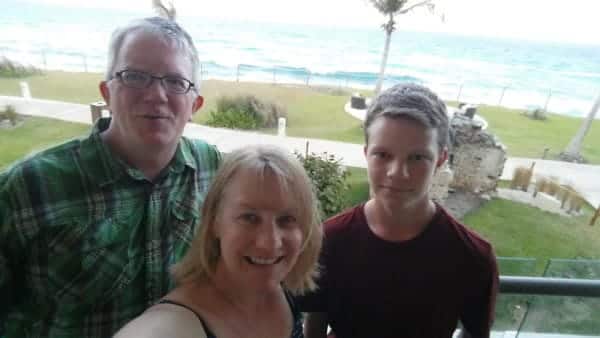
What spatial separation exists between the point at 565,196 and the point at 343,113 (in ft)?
22.4

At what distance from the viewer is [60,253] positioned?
1.06m

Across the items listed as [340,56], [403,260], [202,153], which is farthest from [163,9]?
[340,56]

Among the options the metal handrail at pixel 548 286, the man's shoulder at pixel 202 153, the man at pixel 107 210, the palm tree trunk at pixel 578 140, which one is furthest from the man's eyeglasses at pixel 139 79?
the palm tree trunk at pixel 578 140

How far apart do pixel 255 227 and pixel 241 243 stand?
52 mm

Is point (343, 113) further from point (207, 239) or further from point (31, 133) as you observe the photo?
point (207, 239)

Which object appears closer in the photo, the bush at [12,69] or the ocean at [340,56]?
the bush at [12,69]

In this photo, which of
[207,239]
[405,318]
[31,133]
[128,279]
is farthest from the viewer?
[31,133]

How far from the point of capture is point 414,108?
45.4 inches

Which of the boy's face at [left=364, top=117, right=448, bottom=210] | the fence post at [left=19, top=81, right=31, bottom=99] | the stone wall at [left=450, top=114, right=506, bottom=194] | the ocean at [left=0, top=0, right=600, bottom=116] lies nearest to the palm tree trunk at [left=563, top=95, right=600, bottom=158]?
the ocean at [left=0, top=0, right=600, bottom=116]

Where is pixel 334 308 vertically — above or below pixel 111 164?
below


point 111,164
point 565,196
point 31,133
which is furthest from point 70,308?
point 565,196

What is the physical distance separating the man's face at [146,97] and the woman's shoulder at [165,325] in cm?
49

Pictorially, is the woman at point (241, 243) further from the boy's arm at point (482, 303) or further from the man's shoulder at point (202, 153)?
the boy's arm at point (482, 303)

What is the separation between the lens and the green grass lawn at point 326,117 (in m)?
8.96
